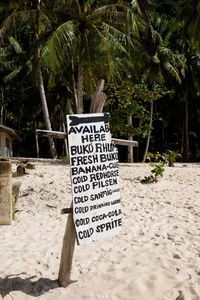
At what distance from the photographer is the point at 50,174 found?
8781 millimetres

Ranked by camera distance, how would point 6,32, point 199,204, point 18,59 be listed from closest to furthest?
point 199,204, point 6,32, point 18,59

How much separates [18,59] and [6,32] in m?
11.4

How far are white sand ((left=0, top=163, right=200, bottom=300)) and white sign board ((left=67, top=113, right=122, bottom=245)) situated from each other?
1.77ft

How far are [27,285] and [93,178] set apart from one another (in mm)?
1392

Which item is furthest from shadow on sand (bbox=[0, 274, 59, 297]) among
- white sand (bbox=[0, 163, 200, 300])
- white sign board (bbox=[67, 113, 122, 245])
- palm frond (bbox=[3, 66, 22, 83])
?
palm frond (bbox=[3, 66, 22, 83])

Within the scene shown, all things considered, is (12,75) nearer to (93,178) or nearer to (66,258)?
(93,178)

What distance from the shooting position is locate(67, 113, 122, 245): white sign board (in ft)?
8.66

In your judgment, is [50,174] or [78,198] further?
[50,174]

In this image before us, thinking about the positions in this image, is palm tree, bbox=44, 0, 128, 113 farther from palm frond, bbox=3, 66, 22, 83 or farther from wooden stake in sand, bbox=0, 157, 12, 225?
palm frond, bbox=3, 66, 22, 83

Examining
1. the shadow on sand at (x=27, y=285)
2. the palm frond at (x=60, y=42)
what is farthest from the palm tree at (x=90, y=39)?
the shadow on sand at (x=27, y=285)

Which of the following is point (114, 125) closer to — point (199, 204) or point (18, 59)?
point (199, 204)

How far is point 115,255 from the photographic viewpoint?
342cm

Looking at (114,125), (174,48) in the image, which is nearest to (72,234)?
(114,125)

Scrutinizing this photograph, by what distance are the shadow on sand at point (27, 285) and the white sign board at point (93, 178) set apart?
682 mm
